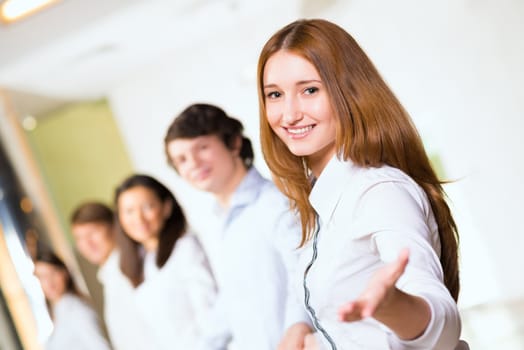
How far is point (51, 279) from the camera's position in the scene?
5.74 ft

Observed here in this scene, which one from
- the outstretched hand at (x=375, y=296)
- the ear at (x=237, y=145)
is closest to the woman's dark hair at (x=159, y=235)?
the ear at (x=237, y=145)

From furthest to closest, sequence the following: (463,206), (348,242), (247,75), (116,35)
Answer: (116,35), (247,75), (463,206), (348,242)

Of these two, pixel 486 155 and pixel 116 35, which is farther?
pixel 116 35

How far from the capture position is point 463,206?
54.9 inches

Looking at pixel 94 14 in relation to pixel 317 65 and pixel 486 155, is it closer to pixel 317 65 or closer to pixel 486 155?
pixel 317 65

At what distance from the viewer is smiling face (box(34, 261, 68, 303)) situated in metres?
1.74

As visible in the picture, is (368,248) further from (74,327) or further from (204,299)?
(74,327)

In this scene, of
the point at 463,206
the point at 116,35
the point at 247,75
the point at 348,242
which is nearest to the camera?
the point at 348,242

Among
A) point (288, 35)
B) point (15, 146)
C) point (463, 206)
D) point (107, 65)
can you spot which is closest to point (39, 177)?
point (15, 146)

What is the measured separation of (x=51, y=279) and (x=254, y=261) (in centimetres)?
58

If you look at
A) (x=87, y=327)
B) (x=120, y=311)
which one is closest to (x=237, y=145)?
(x=120, y=311)

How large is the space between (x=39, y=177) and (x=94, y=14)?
43 cm

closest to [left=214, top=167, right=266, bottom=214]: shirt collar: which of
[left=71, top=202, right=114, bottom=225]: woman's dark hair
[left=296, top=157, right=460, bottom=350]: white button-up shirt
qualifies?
[left=296, top=157, right=460, bottom=350]: white button-up shirt

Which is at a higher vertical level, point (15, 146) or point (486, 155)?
point (15, 146)
